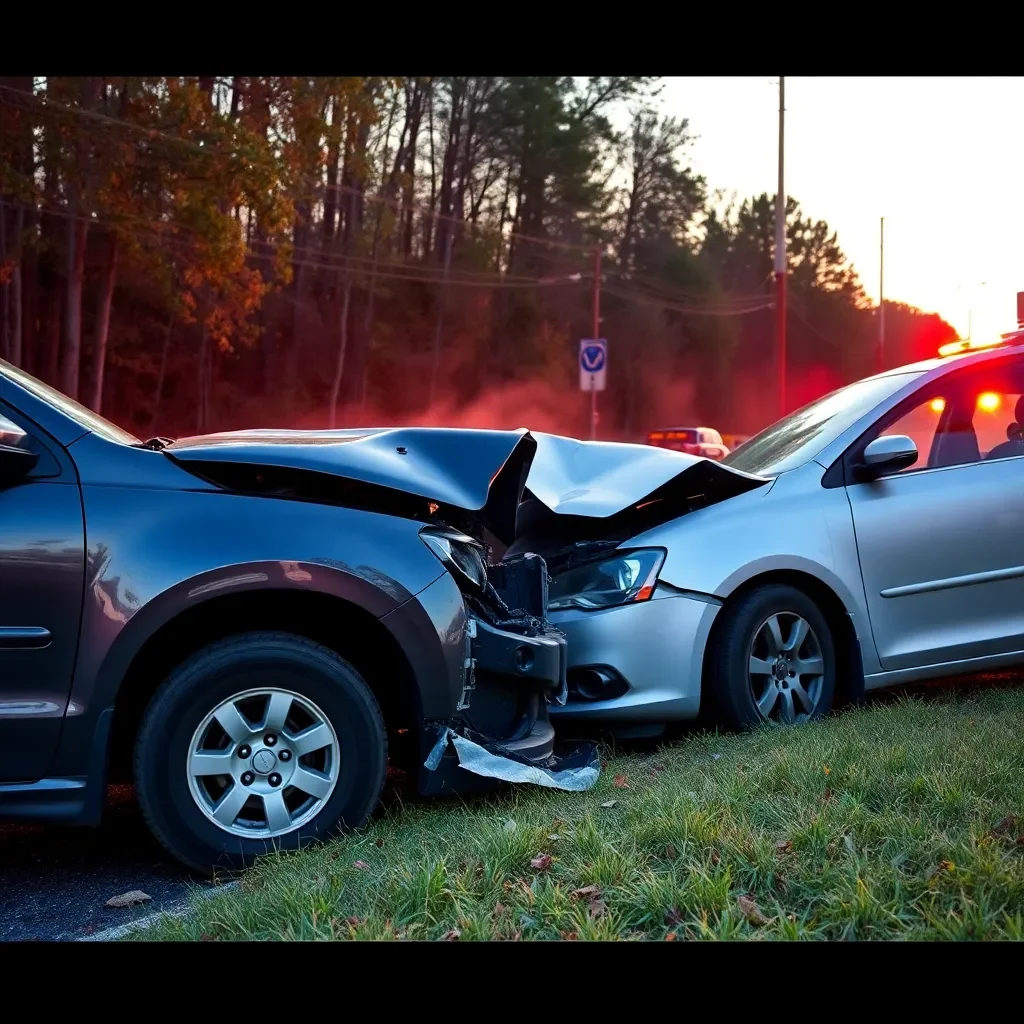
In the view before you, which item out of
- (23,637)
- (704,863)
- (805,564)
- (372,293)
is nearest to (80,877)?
(23,637)

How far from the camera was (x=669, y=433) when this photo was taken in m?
30.0

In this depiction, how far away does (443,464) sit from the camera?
4.11m

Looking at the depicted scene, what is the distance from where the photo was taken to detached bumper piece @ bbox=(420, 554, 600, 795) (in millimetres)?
3805

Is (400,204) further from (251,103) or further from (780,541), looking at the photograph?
(780,541)

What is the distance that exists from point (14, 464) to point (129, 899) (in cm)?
137

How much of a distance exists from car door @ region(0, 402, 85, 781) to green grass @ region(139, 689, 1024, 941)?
702mm

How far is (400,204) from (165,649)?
39.4m

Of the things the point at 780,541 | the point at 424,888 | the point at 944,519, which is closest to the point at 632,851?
the point at 424,888

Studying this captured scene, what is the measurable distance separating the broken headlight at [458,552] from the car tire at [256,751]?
49 cm

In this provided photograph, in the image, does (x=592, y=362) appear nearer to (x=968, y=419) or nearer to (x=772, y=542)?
(x=968, y=419)

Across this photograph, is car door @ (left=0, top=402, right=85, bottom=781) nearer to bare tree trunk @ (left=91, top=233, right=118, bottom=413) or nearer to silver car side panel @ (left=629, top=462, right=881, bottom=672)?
silver car side panel @ (left=629, top=462, right=881, bottom=672)

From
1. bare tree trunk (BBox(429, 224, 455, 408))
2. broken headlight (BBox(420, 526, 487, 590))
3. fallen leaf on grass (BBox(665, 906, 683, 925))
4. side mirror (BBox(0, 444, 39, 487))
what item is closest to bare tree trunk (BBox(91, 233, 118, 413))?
broken headlight (BBox(420, 526, 487, 590))
